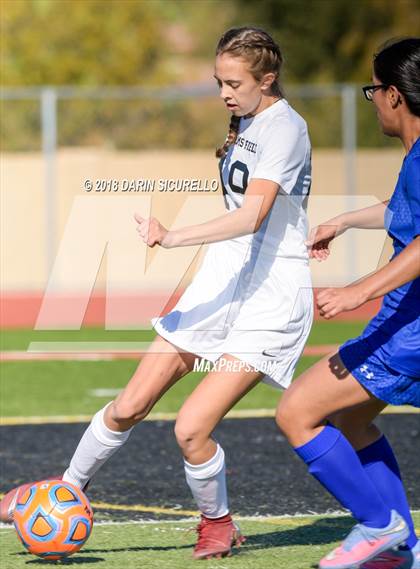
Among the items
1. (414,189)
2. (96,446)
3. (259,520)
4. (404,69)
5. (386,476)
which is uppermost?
(404,69)

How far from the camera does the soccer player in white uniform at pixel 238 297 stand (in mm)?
5355

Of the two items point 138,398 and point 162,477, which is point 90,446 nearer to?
point 138,398

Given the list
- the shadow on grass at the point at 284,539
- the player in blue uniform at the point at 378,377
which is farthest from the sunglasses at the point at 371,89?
the shadow on grass at the point at 284,539

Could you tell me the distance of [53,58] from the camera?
30.2 meters

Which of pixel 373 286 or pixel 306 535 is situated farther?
pixel 306 535

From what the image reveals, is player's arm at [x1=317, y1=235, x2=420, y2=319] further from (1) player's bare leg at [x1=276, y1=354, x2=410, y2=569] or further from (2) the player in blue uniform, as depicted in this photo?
(1) player's bare leg at [x1=276, y1=354, x2=410, y2=569]

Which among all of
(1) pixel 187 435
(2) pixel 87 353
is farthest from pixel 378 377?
(2) pixel 87 353

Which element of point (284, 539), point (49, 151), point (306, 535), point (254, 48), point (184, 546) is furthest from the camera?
point (49, 151)

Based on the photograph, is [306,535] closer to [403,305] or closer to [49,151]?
[403,305]

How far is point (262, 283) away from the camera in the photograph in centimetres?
550

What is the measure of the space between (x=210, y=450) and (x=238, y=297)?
642 millimetres

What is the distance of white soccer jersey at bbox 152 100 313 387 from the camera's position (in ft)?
17.7

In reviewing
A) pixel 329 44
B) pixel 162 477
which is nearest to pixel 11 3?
pixel 329 44

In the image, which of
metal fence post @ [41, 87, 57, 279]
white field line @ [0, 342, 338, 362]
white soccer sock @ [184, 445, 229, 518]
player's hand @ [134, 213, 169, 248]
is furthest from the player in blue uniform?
metal fence post @ [41, 87, 57, 279]
